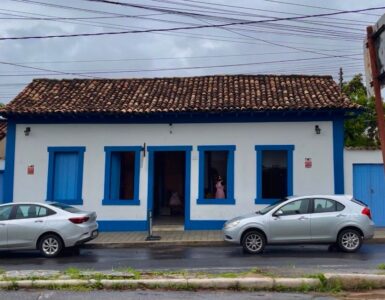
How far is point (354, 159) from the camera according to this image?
17.9m

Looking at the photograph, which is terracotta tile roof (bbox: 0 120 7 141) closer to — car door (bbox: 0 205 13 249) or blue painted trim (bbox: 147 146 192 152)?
blue painted trim (bbox: 147 146 192 152)

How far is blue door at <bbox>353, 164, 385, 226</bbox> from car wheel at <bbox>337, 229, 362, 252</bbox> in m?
4.76

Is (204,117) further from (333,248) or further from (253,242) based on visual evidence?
(333,248)

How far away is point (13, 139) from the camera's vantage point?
744 inches

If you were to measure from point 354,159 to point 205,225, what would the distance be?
5664 millimetres

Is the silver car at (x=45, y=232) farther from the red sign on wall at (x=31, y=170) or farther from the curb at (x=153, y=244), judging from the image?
the red sign on wall at (x=31, y=170)

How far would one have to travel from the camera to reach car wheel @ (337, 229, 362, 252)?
13.2 metres

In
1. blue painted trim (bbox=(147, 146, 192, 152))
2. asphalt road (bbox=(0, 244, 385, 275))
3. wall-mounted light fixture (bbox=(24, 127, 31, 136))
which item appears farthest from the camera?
wall-mounted light fixture (bbox=(24, 127, 31, 136))

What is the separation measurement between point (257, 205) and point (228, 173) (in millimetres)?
1506

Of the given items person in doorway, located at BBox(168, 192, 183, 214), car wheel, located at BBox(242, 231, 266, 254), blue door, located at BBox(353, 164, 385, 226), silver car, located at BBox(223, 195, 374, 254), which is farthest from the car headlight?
person in doorway, located at BBox(168, 192, 183, 214)

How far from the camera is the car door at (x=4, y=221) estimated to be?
526 inches

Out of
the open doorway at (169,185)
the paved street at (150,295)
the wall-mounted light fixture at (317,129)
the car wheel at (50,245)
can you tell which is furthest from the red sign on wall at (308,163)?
the paved street at (150,295)

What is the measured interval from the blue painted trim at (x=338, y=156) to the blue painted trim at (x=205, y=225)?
4.16 metres

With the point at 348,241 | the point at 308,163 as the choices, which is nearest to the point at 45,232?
the point at 348,241
